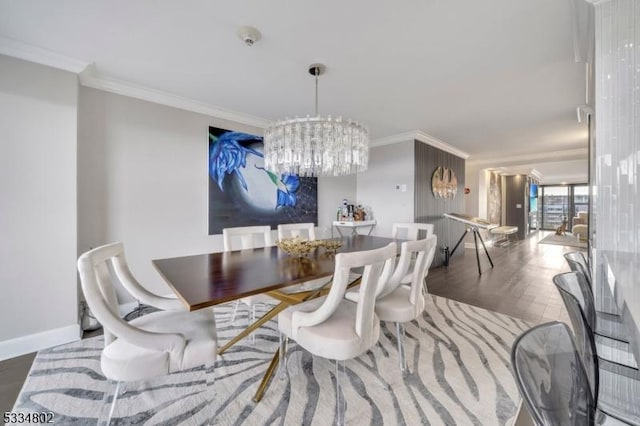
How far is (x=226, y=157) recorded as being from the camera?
11.1ft

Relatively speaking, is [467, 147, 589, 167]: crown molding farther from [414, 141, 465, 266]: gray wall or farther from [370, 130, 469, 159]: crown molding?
[370, 130, 469, 159]: crown molding

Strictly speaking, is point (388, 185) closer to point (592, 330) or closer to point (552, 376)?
point (592, 330)

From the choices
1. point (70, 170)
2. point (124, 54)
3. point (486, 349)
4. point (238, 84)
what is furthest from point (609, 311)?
point (70, 170)

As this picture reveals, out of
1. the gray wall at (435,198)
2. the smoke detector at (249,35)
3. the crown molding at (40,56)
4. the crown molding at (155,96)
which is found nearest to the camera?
the smoke detector at (249,35)

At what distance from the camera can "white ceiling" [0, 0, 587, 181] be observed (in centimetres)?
162

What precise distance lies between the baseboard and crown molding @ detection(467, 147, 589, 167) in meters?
8.03

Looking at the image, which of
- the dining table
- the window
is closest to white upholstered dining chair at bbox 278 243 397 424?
the dining table

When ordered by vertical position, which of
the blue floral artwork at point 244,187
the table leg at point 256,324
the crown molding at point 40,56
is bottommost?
the table leg at point 256,324

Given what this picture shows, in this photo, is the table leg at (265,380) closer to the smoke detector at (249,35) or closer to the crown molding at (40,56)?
the smoke detector at (249,35)

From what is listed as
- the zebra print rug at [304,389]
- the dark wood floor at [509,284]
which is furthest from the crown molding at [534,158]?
the zebra print rug at [304,389]

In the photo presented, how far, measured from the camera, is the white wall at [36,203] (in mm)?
1963

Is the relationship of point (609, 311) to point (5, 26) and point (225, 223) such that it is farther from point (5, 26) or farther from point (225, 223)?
point (5, 26)

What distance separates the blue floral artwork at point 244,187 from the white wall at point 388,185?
1628 millimetres

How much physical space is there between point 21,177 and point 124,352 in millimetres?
1972
